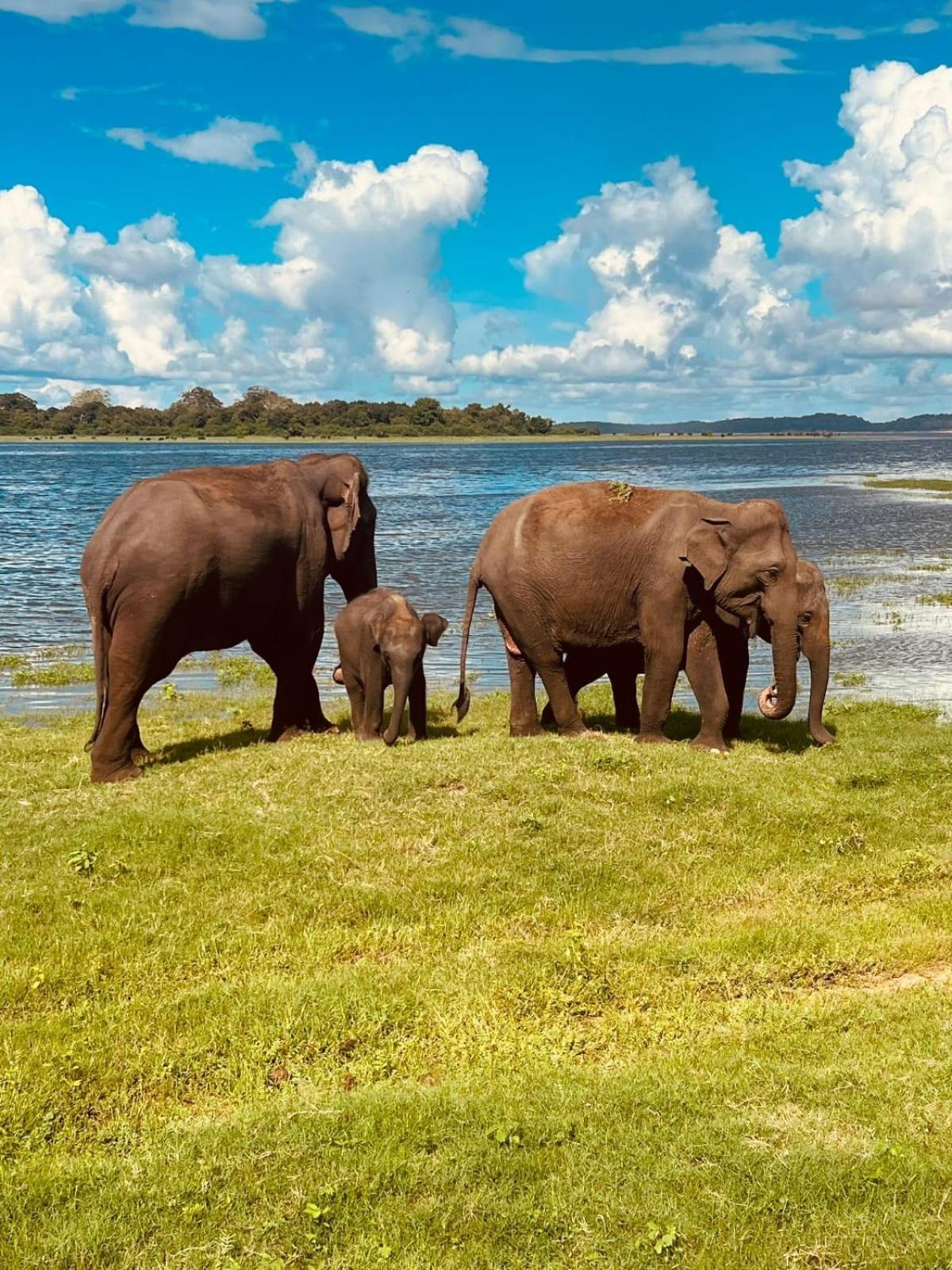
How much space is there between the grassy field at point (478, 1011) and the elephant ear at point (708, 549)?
1963mm

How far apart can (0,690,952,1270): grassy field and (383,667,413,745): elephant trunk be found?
78 centimetres

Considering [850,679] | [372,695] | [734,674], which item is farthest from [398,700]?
[850,679]

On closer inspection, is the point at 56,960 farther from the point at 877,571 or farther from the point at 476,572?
the point at 877,571

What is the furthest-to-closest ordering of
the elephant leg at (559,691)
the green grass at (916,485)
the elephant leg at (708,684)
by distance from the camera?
1. the green grass at (916,485)
2. the elephant leg at (559,691)
3. the elephant leg at (708,684)

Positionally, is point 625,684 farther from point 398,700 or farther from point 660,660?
point 398,700

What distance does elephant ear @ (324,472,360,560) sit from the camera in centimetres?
1498

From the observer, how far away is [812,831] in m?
11.6

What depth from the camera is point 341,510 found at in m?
15.1

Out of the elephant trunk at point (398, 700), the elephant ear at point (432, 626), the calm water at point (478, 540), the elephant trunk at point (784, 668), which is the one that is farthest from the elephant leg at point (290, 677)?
the calm water at point (478, 540)

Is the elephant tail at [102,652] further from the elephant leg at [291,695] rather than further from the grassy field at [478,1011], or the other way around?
the elephant leg at [291,695]

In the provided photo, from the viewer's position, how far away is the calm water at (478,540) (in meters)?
22.8

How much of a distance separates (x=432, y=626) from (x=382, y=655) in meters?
0.72

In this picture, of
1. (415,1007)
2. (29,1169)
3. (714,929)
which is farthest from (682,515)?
(29,1169)

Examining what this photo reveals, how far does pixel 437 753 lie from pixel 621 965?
4547 mm
